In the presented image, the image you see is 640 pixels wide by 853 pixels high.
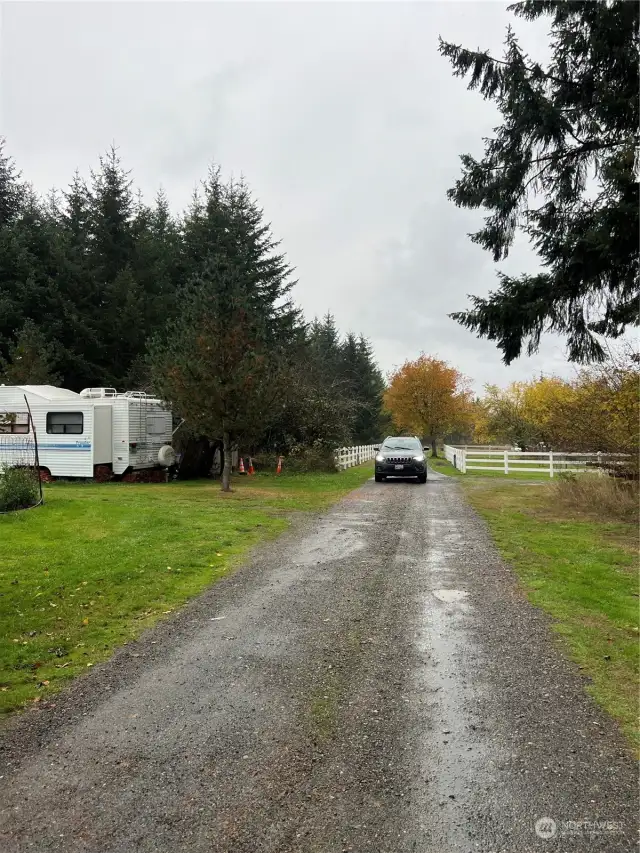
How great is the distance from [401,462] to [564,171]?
1230 centimetres

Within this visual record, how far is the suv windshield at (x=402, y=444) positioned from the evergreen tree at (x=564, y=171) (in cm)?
1178

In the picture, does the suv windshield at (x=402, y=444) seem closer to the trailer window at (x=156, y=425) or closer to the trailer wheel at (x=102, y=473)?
the trailer window at (x=156, y=425)

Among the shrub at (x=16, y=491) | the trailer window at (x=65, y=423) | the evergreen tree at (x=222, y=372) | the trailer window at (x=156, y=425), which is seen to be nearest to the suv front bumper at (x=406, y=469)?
the evergreen tree at (x=222, y=372)

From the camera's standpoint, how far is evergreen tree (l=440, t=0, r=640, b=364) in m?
7.14

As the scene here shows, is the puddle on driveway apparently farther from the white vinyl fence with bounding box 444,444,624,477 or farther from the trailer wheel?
the trailer wheel

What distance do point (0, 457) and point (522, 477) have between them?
17.9 metres

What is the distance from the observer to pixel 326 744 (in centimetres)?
324

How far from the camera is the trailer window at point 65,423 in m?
18.3

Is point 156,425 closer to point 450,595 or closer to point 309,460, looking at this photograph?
point 309,460


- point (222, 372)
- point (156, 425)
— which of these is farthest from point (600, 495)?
point (156, 425)

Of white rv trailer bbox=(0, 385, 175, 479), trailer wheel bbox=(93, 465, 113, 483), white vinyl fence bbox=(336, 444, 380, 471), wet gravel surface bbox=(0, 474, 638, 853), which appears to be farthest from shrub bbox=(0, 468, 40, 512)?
white vinyl fence bbox=(336, 444, 380, 471)

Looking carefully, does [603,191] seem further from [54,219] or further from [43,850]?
[54,219]

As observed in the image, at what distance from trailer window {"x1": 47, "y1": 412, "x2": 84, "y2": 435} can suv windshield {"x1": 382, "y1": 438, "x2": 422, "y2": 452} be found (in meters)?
10.1

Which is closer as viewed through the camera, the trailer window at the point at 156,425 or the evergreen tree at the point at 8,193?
the trailer window at the point at 156,425
